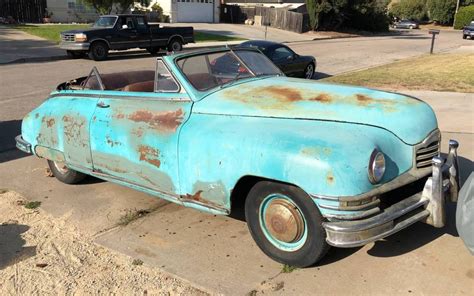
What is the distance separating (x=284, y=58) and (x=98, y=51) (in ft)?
31.3

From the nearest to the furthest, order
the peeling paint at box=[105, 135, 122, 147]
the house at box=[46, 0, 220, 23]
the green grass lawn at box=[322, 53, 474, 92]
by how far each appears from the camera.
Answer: the peeling paint at box=[105, 135, 122, 147], the green grass lawn at box=[322, 53, 474, 92], the house at box=[46, 0, 220, 23]

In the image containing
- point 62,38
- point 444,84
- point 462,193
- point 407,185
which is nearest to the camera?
point 462,193

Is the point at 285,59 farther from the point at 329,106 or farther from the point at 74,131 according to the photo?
the point at 329,106

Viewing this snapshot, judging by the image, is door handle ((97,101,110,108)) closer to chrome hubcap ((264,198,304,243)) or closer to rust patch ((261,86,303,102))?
rust patch ((261,86,303,102))

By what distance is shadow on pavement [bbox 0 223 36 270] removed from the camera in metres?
3.98

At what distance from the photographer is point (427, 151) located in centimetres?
386

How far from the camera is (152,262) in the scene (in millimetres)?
3893

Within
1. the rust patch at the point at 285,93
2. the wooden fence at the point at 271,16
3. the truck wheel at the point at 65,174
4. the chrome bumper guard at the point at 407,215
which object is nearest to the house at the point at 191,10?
the wooden fence at the point at 271,16

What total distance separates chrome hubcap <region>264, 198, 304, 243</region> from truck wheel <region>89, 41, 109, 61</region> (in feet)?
57.8

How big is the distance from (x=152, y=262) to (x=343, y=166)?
1.76 m

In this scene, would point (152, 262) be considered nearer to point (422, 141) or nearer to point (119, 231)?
point (119, 231)

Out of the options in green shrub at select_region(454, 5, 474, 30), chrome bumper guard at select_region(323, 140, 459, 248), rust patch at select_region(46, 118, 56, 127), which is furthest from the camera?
green shrub at select_region(454, 5, 474, 30)

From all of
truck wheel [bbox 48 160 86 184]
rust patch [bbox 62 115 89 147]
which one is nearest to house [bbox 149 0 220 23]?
truck wheel [bbox 48 160 86 184]

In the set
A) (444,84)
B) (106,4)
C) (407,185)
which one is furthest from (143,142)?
(106,4)
